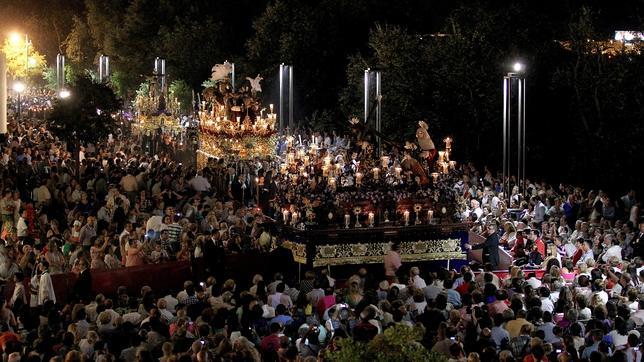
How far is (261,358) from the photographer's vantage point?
15.1 meters

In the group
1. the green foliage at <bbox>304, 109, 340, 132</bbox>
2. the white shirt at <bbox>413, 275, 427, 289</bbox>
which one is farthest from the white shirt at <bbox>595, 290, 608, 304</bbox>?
the green foliage at <bbox>304, 109, 340, 132</bbox>

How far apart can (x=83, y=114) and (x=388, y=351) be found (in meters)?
28.0

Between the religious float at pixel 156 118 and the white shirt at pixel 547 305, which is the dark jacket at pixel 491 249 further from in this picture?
the religious float at pixel 156 118

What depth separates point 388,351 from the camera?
977cm

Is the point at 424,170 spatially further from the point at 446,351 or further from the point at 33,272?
the point at 446,351

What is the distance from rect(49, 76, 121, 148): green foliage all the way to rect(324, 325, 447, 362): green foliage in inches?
1056

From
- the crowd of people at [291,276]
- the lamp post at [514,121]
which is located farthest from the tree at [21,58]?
the lamp post at [514,121]

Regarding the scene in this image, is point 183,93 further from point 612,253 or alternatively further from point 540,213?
point 612,253

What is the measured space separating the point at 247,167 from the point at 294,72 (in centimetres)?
1636

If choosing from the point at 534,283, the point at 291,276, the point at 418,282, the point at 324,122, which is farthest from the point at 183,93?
the point at 534,283

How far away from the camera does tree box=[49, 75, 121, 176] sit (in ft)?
119

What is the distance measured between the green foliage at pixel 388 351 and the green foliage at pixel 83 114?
88.0ft

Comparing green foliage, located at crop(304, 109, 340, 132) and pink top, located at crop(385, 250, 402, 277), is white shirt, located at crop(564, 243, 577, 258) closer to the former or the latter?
pink top, located at crop(385, 250, 402, 277)

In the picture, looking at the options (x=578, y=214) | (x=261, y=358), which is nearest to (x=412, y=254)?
(x=578, y=214)
